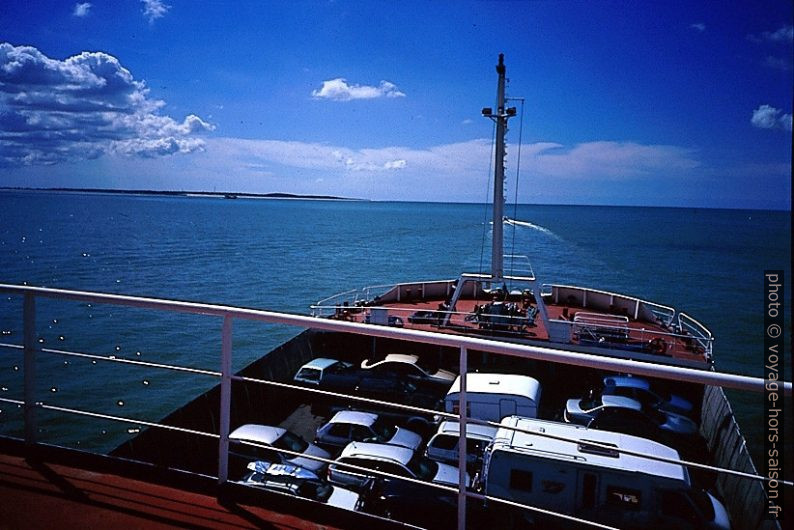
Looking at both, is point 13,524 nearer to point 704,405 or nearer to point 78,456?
point 78,456

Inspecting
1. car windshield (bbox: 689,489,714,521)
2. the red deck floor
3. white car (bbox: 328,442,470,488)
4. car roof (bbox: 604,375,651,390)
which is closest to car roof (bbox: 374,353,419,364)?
car roof (bbox: 604,375,651,390)

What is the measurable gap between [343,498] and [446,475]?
70.6 inches

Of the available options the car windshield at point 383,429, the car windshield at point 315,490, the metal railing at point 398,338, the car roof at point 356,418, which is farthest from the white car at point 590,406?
the metal railing at point 398,338

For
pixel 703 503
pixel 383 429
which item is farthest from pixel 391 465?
pixel 703 503

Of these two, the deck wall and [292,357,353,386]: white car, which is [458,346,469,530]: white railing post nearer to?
the deck wall

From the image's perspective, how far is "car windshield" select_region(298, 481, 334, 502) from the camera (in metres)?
8.46

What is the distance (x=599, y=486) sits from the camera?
23.9ft

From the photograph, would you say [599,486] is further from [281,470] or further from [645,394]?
[645,394]

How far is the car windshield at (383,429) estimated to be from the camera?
36.9 feet

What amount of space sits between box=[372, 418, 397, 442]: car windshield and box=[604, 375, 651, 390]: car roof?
17.0 ft

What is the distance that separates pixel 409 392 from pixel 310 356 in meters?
4.57

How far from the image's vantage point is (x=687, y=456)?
37.8 feet

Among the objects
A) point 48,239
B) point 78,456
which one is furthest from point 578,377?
point 48,239

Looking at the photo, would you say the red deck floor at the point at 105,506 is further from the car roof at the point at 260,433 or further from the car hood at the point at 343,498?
the car roof at the point at 260,433
